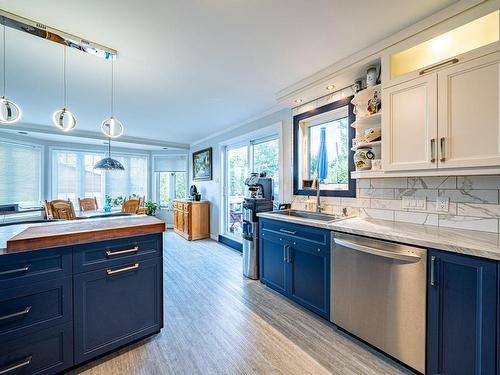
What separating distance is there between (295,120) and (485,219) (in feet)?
7.39

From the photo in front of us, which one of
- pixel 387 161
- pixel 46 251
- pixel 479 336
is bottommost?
pixel 479 336

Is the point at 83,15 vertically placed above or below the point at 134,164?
above

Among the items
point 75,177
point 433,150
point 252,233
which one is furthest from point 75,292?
point 75,177

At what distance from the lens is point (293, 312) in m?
2.30

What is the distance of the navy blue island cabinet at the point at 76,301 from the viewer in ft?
4.24

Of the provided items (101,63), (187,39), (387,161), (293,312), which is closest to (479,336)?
(387,161)

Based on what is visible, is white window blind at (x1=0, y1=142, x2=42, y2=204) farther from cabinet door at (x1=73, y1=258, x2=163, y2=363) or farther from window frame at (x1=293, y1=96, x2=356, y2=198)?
window frame at (x1=293, y1=96, x2=356, y2=198)

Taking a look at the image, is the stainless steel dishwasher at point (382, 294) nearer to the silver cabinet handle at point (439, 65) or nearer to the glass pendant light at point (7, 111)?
the silver cabinet handle at point (439, 65)

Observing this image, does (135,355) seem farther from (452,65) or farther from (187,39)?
(452,65)

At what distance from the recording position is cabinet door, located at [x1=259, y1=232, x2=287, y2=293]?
2.54 m

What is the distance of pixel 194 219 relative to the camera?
5211 millimetres

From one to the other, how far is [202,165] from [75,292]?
14.7 feet

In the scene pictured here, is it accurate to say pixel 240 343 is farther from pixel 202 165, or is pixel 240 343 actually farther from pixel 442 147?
pixel 202 165

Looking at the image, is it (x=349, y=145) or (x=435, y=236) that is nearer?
(x=435, y=236)
